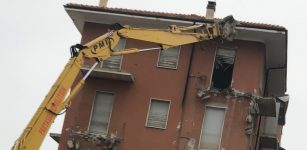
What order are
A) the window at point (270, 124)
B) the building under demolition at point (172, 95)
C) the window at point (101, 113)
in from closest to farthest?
the building under demolition at point (172, 95) < the window at point (101, 113) < the window at point (270, 124)

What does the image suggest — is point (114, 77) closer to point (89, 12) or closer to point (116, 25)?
point (89, 12)

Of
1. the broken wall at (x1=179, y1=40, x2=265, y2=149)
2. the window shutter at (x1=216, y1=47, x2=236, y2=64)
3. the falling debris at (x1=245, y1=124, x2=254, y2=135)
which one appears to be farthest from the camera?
the window shutter at (x1=216, y1=47, x2=236, y2=64)

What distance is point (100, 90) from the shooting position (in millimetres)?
31141

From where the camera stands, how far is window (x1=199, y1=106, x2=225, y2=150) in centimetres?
2975

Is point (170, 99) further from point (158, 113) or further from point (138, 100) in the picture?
point (138, 100)

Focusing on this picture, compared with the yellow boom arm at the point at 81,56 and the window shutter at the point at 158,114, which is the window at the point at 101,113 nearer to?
the window shutter at the point at 158,114

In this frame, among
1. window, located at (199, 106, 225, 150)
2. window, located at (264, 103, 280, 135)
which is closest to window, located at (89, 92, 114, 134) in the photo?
window, located at (199, 106, 225, 150)

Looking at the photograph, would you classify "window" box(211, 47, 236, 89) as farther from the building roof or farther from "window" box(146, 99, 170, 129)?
"window" box(146, 99, 170, 129)

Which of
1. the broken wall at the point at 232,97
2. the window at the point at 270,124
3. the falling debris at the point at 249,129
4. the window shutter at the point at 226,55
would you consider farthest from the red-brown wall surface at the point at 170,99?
the window at the point at 270,124

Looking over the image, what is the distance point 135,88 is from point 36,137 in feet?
31.3

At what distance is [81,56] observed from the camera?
78.7ft

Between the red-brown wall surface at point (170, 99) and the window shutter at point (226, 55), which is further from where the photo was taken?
the window shutter at point (226, 55)

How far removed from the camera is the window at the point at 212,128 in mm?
29750

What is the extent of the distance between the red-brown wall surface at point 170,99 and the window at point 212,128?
0.66ft
